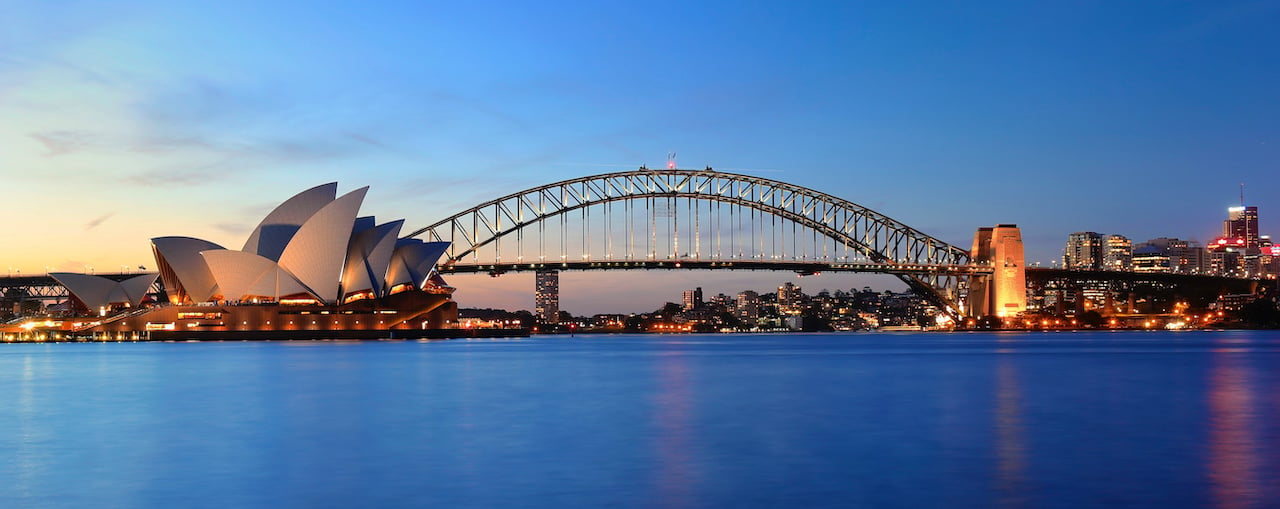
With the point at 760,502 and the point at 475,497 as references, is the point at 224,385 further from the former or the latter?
the point at 760,502

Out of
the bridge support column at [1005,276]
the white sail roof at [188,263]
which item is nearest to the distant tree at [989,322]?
the bridge support column at [1005,276]

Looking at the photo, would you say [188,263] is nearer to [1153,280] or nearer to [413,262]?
[413,262]

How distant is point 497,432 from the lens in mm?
18406

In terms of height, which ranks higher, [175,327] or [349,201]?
[349,201]

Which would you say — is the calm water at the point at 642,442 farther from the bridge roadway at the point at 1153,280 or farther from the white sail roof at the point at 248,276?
the bridge roadway at the point at 1153,280

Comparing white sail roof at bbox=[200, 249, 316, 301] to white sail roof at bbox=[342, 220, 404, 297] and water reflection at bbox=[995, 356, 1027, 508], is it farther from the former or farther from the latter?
water reflection at bbox=[995, 356, 1027, 508]

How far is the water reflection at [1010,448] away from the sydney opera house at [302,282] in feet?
176

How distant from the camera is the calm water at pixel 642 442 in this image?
12148 mm

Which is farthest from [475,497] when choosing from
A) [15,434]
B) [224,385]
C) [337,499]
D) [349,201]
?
[349,201]

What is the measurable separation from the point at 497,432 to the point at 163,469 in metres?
5.59

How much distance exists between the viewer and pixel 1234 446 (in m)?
15.9

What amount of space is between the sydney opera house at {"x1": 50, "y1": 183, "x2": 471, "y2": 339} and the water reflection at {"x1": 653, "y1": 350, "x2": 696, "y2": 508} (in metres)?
A: 49.4

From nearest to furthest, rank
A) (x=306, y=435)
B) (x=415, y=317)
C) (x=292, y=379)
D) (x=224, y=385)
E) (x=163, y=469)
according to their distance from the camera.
Result: (x=163, y=469) → (x=306, y=435) → (x=224, y=385) → (x=292, y=379) → (x=415, y=317)

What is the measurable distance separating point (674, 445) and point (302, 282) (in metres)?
65.5
